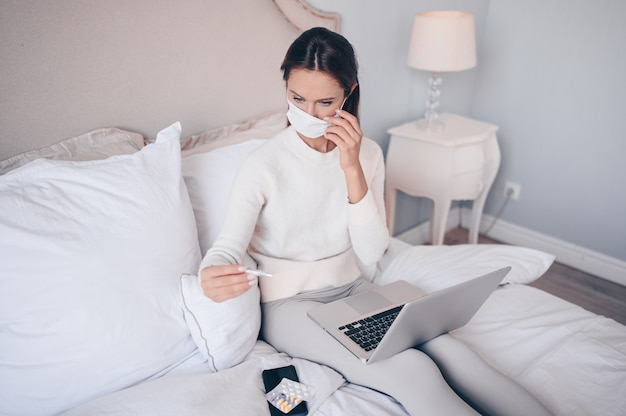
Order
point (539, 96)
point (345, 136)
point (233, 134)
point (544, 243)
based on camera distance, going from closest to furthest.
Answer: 1. point (345, 136)
2. point (233, 134)
3. point (539, 96)
4. point (544, 243)

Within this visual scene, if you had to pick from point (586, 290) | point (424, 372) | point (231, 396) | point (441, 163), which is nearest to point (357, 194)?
point (424, 372)

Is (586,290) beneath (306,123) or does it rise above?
beneath

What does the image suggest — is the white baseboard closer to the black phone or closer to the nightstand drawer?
the nightstand drawer

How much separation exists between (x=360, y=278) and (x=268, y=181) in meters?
0.43

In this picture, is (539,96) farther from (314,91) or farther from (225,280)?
(225,280)

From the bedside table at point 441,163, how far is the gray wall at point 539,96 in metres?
0.16

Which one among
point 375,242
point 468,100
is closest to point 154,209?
point 375,242

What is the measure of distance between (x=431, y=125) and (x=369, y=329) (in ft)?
4.23

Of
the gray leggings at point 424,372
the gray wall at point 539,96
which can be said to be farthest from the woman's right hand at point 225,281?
the gray wall at point 539,96

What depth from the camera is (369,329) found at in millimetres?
1020

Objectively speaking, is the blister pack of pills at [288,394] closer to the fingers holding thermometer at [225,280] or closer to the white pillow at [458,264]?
the fingers holding thermometer at [225,280]

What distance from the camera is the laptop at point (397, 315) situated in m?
0.84

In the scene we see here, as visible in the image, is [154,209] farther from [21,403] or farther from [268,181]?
[21,403]

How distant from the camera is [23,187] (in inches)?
36.2
